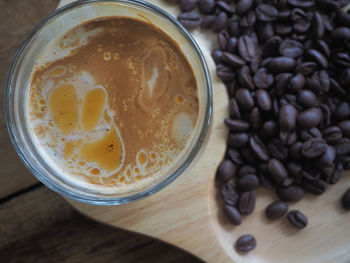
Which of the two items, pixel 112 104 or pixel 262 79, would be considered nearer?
pixel 112 104

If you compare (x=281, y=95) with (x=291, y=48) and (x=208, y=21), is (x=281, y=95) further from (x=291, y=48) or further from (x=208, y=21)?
(x=208, y=21)

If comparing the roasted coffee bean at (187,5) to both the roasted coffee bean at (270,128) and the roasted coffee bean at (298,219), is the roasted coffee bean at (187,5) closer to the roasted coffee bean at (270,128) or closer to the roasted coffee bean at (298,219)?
the roasted coffee bean at (270,128)

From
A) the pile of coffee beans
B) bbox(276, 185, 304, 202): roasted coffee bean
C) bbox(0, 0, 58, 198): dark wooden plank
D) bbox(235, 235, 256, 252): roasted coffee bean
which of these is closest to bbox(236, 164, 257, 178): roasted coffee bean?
the pile of coffee beans

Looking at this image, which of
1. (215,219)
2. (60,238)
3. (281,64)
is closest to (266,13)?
(281,64)

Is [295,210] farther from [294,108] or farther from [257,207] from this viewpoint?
[294,108]

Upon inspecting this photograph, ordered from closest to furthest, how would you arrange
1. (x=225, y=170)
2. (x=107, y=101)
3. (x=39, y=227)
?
(x=107, y=101) < (x=225, y=170) < (x=39, y=227)

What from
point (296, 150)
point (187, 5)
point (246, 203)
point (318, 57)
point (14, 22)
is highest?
point (14, 22)

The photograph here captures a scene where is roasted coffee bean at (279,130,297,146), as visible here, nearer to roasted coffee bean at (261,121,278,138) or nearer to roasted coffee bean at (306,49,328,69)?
roasted coffee bean at (261,121,278,138)
